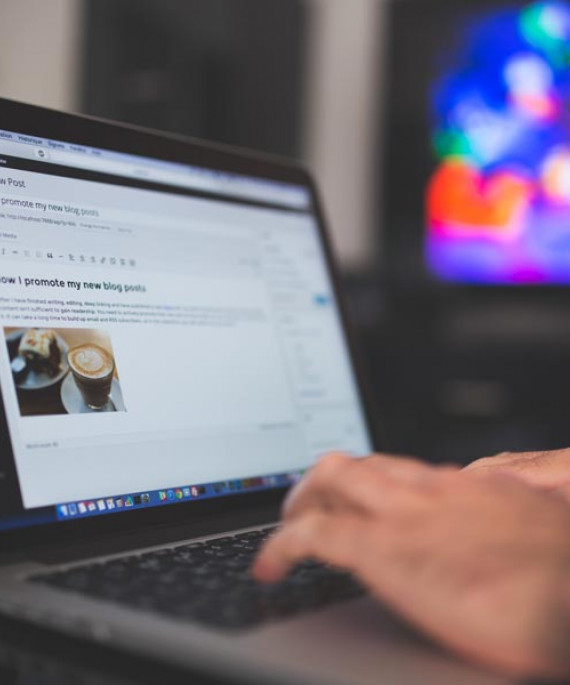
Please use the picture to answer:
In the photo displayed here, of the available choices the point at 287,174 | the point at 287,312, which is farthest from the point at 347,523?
the point at 287,174

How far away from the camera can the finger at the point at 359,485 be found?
41 cm

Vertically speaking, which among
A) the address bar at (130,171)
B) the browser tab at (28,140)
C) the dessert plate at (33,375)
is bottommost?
the dessert plate at (33,375)

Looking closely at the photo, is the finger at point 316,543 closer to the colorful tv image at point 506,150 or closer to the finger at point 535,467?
the finger at point 535,467

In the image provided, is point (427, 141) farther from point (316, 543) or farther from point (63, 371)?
point (316, 543)

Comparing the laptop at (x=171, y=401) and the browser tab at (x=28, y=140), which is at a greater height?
the browser tab at (x=28, y=140)

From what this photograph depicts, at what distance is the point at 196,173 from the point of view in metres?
0.77

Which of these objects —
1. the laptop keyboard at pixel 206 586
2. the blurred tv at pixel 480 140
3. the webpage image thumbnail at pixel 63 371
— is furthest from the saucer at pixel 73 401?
the blurred tv at pixel 480 140

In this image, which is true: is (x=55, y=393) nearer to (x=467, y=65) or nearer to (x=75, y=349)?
(x=75, y=349)

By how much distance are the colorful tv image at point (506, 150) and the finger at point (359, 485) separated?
225 centimetres

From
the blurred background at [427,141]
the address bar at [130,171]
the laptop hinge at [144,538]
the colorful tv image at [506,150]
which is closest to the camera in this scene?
the laptop hinge at [144,538]

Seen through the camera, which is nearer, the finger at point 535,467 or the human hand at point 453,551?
the human hand at point 453,551

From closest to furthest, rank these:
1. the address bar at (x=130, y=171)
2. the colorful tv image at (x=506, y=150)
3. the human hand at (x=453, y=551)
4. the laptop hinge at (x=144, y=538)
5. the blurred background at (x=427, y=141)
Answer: the human hand at (x=453, y=551) < the laptop hinge at (x=144, y=538) < the address bar at (x=130, y=171) < the blurred background at (x=427, y=141) < the colorful tv image at (x=506, y=150)

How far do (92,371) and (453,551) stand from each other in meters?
0.30

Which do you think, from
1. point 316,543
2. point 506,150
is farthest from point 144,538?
point 506,150
